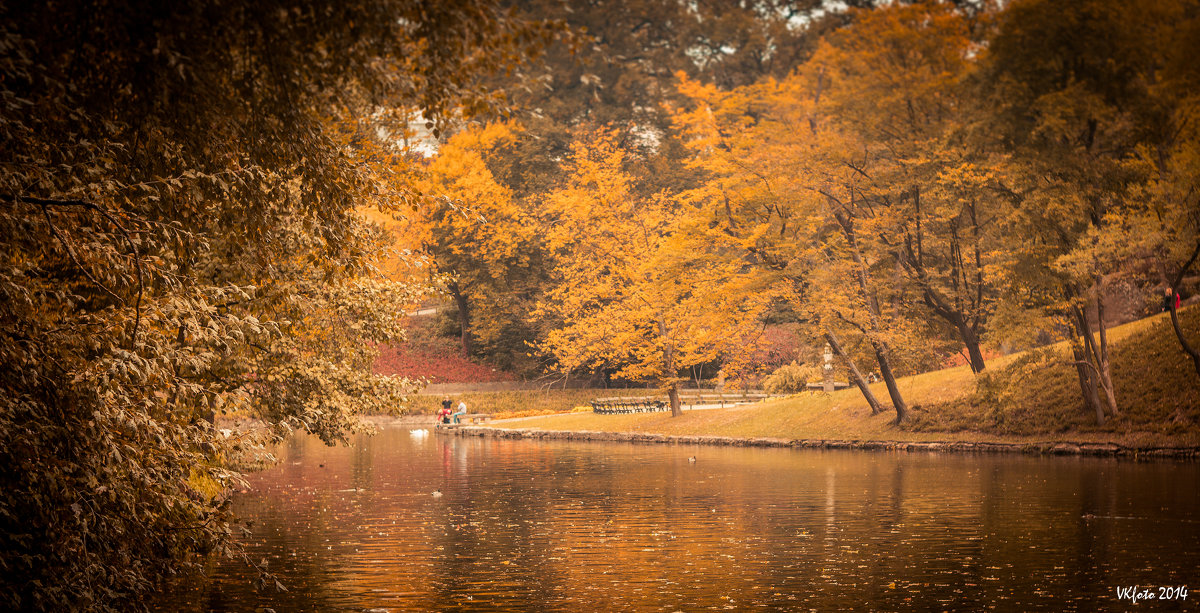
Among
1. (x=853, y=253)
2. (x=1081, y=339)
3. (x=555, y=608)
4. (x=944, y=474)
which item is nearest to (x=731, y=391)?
(x=853, y=253)

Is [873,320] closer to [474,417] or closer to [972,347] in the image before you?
[972,347]

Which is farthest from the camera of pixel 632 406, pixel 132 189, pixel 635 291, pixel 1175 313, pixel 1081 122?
pixel 632 406

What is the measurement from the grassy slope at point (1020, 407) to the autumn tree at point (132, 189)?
2408 centimetres

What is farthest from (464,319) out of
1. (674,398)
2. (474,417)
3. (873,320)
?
(873,320)

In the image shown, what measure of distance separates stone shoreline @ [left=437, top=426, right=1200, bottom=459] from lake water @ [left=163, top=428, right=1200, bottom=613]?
1054 millimetres

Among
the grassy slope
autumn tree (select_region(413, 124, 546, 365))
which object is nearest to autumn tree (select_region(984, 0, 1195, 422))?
the grassy slope

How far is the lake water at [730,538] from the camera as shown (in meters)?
12.2

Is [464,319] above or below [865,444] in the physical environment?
above

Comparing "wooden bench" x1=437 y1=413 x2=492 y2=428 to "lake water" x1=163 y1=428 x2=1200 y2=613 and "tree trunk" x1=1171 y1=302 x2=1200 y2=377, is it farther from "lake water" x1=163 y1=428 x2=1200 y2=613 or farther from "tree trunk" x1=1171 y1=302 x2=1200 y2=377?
"tree trunk" x1=1171 y1=302 x2=1200 y2=377

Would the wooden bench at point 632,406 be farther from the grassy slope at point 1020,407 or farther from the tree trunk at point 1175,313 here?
the tree trunk at point 1175,313

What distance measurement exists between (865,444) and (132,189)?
91.1ft

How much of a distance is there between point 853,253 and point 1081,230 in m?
8.13

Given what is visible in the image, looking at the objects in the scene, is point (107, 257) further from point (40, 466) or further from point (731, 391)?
point (731, 391)

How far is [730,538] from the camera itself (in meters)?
16.4
